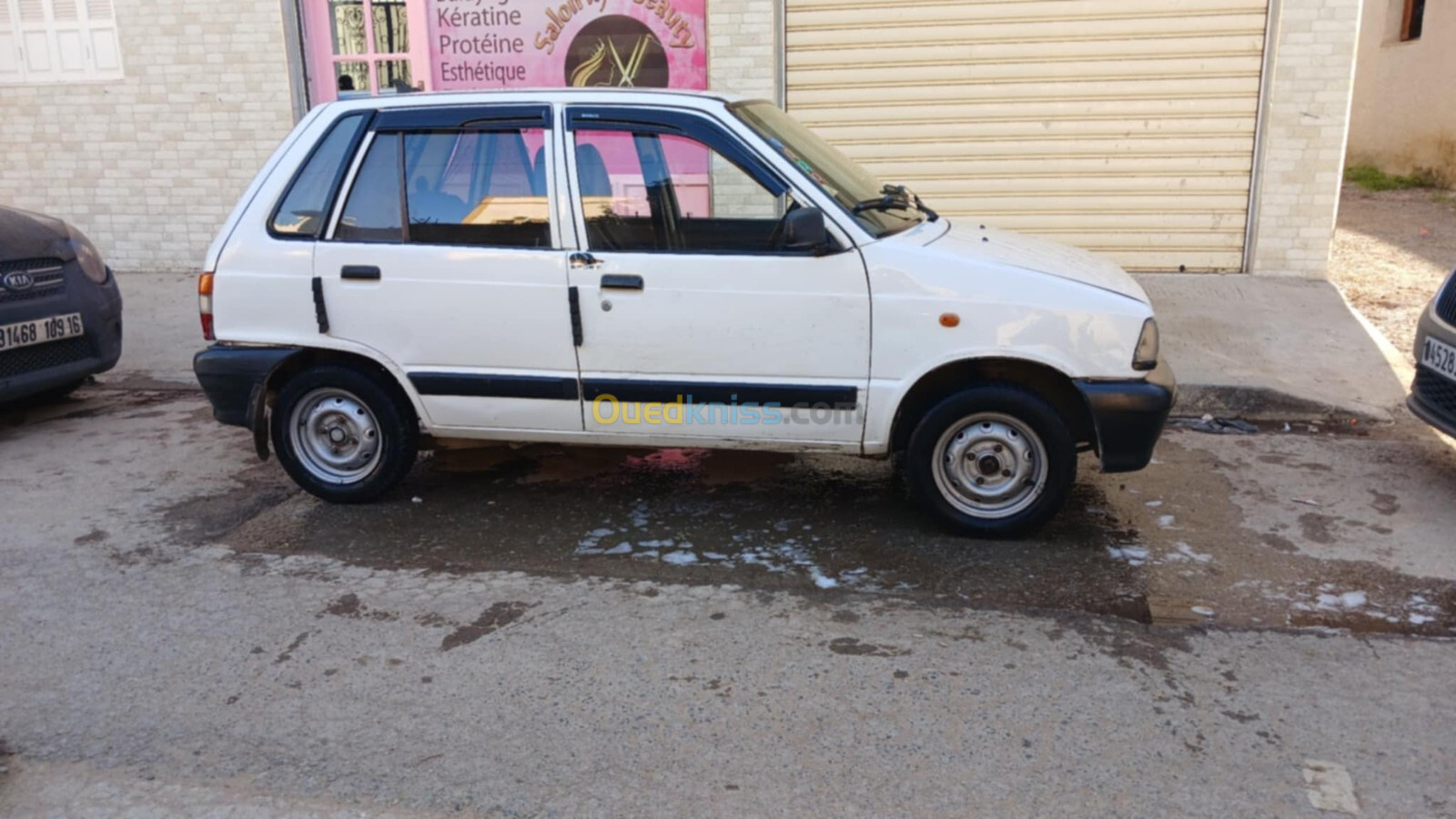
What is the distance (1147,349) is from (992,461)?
2.53 ft

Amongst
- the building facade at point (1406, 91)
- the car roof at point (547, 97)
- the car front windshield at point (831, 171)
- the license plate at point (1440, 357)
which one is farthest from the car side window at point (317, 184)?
the building facade at point (1406, 91)

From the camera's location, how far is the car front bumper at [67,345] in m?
6.54

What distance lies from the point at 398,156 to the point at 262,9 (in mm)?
6425

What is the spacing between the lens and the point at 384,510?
5363 millimetres

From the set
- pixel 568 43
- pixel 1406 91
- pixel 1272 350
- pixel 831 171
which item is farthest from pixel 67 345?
pixel 1406 91

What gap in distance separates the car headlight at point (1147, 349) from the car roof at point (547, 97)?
79.5 inches

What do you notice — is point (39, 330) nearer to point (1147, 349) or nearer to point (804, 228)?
point (804, 228)

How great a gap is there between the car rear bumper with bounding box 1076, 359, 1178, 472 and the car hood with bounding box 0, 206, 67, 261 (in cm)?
600

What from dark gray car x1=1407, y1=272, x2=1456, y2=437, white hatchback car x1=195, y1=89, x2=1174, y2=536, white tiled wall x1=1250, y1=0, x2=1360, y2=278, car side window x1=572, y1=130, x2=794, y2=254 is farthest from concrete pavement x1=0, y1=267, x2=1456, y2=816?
white tiled wall x1=1250, y1=0, x2=1360, y2=278

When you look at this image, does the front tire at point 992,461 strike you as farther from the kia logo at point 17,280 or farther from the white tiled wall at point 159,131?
the white tiled wall at point 159,131

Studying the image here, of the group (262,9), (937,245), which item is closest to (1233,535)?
(937,245)

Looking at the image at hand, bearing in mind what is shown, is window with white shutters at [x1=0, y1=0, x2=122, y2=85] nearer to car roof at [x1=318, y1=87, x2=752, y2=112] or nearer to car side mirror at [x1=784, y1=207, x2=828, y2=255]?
car roof at [x1=318, y1=87, x2=752, y2=112]

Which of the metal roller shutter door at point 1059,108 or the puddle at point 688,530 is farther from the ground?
the metal roller shutter door at point 1059,108

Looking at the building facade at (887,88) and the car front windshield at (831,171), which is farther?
the building facade at (887,88)
